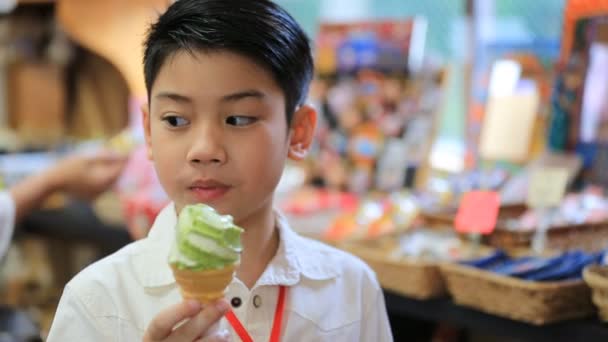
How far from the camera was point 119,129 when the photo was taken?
4.68 metres

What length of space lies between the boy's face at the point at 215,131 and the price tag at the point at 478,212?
3.73 feet

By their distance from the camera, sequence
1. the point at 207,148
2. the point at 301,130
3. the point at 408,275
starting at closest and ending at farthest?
the point at 207,148 → the point at 301,130 → the point at 408,275

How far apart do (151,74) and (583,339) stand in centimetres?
120

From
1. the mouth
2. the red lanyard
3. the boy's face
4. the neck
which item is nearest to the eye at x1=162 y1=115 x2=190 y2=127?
the boy's face

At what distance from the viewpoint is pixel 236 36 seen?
1.35 meters

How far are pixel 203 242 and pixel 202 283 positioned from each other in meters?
0.06

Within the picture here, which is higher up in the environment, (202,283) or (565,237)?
(202,283)

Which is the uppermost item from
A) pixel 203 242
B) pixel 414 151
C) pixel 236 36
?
pixel 236 36

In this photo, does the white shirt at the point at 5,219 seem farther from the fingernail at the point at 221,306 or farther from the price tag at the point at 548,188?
the price tag at the point at 548,188

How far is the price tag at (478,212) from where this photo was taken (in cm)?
235

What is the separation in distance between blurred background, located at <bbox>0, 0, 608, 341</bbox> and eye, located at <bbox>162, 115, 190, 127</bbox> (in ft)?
3.37

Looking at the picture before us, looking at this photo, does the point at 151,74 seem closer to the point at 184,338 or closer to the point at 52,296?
the point at 184,338

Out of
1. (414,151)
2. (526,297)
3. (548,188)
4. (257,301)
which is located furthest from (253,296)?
(414,151)

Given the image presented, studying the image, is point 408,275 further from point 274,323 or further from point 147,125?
point 147,125
